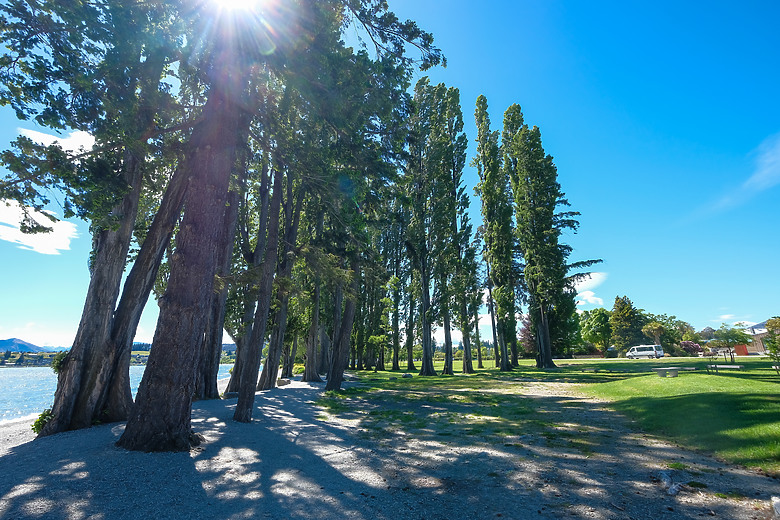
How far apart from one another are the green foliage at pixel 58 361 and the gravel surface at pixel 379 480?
7.19 ft

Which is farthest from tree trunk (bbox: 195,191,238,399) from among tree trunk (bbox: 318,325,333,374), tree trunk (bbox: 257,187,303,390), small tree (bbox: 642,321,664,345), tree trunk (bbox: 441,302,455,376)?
small tree (bbox: 642,321,664,345)

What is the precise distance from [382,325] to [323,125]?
28501 millimetres

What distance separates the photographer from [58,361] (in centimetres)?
938

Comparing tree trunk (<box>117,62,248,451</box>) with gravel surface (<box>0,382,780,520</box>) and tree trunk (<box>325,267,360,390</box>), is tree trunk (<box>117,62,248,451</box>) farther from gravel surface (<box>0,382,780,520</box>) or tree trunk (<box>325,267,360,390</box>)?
tree trunk (<box>325,267,360,390</box>)

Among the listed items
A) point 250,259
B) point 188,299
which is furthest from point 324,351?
point 188,299

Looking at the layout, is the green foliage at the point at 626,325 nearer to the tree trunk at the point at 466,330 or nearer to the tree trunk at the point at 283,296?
the tree trunk at the point at 466,330

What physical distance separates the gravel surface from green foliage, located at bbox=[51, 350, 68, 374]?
219 centimetres

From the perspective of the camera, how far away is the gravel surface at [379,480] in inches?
154

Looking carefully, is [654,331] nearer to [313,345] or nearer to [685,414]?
[313,345]

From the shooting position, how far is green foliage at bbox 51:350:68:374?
9156 millimetres

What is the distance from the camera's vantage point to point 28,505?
3.92m

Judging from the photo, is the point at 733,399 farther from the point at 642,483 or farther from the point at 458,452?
the point at 458,452

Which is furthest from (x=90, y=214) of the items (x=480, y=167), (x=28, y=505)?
(x=480, y=167)

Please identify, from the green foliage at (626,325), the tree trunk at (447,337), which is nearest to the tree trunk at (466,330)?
the tree trunk at (447,337)
